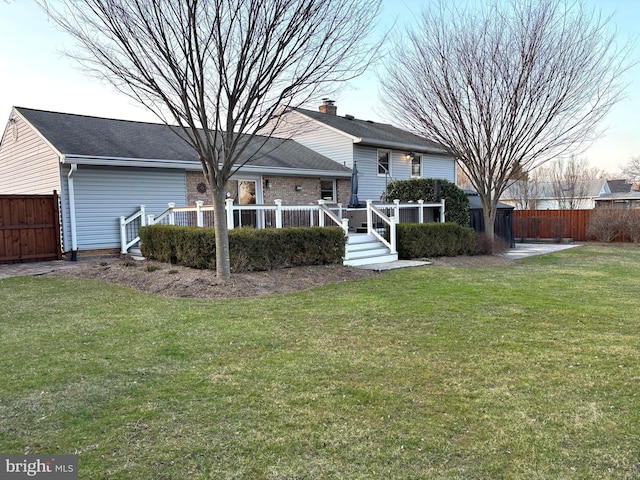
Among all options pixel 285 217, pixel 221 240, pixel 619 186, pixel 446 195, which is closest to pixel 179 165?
pixel 285 217

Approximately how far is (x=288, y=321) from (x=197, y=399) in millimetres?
2427

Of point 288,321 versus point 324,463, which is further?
point 288,321

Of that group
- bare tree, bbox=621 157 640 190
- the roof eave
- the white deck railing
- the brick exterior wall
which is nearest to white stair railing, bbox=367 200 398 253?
the white deck railing

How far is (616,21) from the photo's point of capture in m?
12.0

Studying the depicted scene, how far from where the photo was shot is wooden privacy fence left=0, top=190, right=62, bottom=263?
11594 mm

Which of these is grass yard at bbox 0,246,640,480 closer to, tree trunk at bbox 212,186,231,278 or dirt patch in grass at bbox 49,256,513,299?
dirt patch in grass at bbox 49,256,513,299

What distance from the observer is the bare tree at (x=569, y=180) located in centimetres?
3669

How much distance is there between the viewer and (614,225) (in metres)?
19.4

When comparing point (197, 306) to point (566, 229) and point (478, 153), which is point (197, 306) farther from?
point (566, 229)

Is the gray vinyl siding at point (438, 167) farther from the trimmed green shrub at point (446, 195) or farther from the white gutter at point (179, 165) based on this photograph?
the trimmed green shrub at point (446, 195)

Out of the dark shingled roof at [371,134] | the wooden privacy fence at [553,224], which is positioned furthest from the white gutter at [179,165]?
the wooden privacy fence at [553,224]

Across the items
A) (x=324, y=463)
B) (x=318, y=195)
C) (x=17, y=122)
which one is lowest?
(x=324, y=463)

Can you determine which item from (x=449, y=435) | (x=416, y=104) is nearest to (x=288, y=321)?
(x=449, y=435)

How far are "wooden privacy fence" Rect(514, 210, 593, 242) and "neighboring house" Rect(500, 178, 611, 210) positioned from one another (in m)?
12.7
